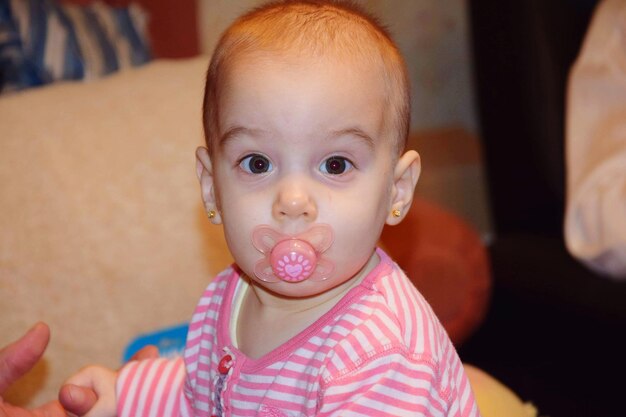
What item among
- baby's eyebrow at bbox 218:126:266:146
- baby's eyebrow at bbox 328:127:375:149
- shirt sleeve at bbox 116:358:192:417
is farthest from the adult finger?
baby's eyebrow at bbox 328:127:375:149

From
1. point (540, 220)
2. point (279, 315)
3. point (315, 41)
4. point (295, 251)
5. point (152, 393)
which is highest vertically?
point (315, 41)

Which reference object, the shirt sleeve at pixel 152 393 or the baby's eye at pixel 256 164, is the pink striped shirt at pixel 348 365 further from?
the baby's eye at pixel 256 164

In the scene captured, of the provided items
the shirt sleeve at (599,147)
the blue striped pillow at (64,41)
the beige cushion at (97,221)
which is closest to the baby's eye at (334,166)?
the beige cushion at (97,221)

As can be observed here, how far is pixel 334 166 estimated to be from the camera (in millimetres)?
821

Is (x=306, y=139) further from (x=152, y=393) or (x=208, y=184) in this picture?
(x=152, y=393)

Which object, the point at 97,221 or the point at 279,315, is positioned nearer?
the point at 279,315

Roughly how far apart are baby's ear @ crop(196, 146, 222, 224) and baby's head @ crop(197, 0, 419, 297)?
0.17ft

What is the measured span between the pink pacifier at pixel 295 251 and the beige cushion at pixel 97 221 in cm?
58

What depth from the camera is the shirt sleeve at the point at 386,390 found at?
31.2 inches

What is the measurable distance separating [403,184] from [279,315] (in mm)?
194

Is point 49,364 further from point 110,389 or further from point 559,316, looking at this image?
point 559,316

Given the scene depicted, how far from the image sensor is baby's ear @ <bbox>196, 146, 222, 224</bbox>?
94 cm

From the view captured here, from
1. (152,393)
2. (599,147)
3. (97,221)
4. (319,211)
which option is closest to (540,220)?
(599,147)

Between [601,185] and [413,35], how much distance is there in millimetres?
968
